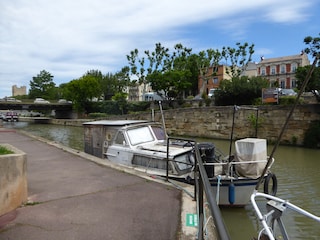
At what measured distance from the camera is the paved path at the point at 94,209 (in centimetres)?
373

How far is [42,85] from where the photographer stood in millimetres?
95250

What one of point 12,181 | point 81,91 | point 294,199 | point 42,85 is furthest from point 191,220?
point 42,85

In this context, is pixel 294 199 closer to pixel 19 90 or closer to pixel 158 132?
pixel 158 132

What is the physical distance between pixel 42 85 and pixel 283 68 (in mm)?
71797

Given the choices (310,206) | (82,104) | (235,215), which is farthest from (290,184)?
(82,104)

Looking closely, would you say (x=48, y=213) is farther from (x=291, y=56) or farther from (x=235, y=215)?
(x=291, y=56)

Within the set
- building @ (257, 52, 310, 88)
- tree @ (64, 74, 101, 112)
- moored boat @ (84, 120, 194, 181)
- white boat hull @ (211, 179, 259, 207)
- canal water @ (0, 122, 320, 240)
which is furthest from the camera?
building @ (257, 52, 310, 88)

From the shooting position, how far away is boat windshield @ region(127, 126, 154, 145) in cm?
986

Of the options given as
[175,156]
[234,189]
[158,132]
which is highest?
[158,132]

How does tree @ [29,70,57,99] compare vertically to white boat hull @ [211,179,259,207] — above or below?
above

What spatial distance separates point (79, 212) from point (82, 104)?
5622 cm

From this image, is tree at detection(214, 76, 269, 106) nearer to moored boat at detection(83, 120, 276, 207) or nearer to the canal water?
the canal water

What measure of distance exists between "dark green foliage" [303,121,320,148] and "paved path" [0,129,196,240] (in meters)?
16.1

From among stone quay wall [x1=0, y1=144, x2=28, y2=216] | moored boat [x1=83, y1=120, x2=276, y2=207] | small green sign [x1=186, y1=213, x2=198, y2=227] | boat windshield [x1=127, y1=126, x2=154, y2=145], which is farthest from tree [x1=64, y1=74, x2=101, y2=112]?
small green sign [x1=186, y1=213, x2=198, y2=227]
